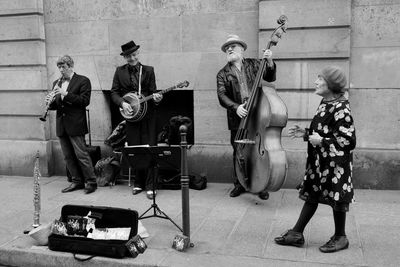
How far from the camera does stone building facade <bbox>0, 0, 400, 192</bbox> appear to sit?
684 centimetres

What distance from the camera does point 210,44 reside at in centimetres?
752

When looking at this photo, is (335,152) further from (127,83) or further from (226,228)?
(127,83)

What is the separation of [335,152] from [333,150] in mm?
27

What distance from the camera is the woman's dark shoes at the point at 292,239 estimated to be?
4.76 meters

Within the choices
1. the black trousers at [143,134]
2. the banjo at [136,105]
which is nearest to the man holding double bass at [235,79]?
the banjo at [136,105]

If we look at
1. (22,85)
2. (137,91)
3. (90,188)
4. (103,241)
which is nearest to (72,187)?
(90,188)

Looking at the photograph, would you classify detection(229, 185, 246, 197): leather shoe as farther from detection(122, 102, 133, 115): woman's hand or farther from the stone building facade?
detection(122, 102, 133, 115): woman's hand

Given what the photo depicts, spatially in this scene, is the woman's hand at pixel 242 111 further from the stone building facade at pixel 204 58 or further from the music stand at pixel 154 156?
the stone building facade at pixel 204 58

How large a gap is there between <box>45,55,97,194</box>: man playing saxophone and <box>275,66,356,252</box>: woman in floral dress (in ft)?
12.1

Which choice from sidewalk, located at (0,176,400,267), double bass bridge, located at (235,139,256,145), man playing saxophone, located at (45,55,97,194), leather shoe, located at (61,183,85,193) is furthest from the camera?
leather shoe, located at (61,183,85,193)

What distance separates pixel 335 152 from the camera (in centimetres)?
441

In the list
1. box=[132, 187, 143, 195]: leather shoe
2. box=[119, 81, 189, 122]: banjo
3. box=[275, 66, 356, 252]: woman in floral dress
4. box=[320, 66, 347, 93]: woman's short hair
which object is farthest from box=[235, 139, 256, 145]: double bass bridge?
box=[132, 187, 143, 195]: leather shoe

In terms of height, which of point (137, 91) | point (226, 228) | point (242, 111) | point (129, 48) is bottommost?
point (226, 228)

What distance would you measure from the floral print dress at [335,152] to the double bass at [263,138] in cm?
82
